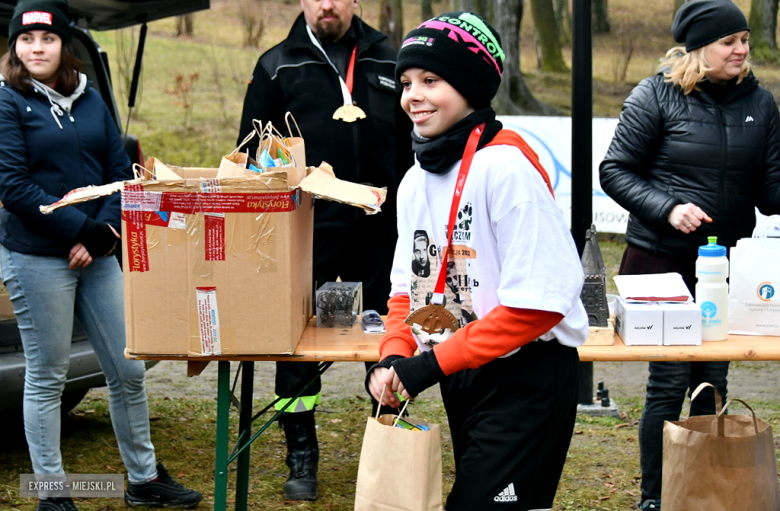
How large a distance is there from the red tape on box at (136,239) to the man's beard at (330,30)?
148cm

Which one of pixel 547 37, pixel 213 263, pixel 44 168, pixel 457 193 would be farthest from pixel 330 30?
pixel 547 37

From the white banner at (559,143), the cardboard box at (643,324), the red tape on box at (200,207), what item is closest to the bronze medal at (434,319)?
the red tape on box at (200,207)

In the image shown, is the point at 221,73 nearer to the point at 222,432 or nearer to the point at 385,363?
the point at 222,432

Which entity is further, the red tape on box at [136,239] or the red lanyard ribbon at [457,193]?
the red tape on box at [136,239]

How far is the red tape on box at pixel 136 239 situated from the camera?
2.60 m

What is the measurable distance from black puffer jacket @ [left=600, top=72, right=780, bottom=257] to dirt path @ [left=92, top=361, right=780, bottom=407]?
6.91 ft

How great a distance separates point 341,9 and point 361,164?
67 centimetres

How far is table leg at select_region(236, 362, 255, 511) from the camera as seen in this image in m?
3.11

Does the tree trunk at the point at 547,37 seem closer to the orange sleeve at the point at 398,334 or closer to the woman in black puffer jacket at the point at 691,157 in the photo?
the woman in black puffer jacket at the point at 691,157

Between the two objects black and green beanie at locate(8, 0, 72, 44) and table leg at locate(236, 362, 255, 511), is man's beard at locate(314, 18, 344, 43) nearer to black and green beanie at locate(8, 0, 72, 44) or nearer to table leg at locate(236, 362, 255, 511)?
black and green beanie at locate(8, 0, 72, 44)

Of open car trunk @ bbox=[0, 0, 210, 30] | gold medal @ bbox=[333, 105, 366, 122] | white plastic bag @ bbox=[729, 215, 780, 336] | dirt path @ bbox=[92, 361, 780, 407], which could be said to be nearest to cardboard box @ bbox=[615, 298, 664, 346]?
white plastic bag @ bbox=[729, 215, 780, 336]

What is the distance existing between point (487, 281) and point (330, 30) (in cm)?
201

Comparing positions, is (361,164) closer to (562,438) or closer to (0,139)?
(0,139)

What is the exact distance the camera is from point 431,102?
210 cm
